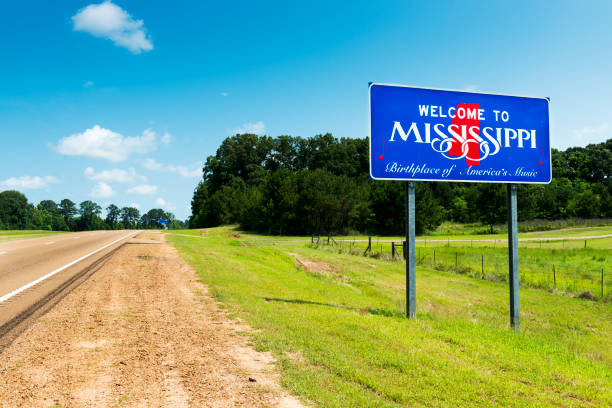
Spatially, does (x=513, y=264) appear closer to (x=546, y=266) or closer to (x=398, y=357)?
Result: (x=398, y=357)

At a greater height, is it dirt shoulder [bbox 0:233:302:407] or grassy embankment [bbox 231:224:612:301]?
dirt shoulder [bbox 0:233:302:407]

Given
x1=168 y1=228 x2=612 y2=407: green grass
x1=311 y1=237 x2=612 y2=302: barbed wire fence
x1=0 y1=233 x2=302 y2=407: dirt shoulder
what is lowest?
x1=311 y1=237 x2=612 y2=302: barbed wire fence

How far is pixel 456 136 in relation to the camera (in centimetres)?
1056

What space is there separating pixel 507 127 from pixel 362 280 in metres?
11.6

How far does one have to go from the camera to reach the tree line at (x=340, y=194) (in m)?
74.2

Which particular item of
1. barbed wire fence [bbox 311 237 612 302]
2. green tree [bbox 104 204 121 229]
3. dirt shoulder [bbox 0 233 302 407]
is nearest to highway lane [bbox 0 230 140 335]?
dirt shoulder [bbox 0 233 302 407]

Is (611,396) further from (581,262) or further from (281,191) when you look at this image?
(281,191)

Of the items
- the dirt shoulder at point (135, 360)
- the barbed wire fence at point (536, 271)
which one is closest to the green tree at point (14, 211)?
the barbed wire fence at point (536, 271)

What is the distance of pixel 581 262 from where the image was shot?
31500 millimetres

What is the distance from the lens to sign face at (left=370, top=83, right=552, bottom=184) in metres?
10.1

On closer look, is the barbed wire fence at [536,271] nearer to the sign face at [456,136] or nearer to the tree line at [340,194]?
the sign face at [456,136]

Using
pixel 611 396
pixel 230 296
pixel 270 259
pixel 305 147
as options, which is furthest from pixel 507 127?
pixel 305 147

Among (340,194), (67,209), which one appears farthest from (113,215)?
(340,194)

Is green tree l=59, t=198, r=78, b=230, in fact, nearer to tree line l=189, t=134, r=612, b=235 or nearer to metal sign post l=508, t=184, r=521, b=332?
tree line l=189, t=134, r=612, b=235
